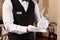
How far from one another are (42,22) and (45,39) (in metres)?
2.83

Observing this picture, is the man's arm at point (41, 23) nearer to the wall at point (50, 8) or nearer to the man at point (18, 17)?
the man at point (18, 17)

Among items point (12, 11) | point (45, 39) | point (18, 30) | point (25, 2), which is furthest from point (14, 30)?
point (45, 39)

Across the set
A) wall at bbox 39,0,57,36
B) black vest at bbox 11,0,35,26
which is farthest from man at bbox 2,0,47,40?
wall at bbox 39,0,57,36

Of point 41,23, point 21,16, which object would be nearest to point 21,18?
point 21,16

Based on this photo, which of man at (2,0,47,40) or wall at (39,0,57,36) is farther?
wall at (39,0,57,36)

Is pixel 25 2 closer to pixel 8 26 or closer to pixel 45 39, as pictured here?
pixel 8 26

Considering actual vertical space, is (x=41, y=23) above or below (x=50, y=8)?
below

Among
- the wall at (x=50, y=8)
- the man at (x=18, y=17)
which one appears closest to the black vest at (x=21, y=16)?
the man at (x=18, y=17)

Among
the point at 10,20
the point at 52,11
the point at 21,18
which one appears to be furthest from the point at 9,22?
the point at 52,11

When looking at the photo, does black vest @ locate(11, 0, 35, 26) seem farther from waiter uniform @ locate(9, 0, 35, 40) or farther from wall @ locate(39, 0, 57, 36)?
wall @ locate(39, 0, 57, 36)

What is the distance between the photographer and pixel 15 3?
1.40 metres

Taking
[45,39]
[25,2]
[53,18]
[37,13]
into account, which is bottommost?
[45,39]

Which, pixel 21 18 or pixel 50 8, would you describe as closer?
pixel 21 18

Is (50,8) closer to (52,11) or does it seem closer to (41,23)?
(52,11)
